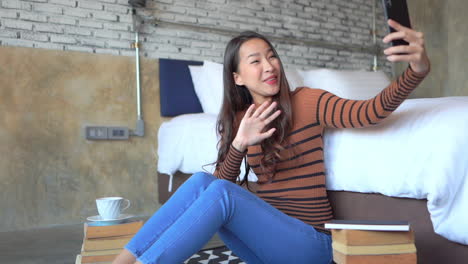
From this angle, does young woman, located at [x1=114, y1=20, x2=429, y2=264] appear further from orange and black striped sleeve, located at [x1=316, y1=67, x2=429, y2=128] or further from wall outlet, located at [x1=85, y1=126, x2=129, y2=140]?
wall outlet, located at [x1=85, y1=126, x2=129, y2=140]

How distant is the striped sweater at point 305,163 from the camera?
154 cm

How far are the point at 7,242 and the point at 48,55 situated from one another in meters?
1.33

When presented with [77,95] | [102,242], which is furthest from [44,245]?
[102,242]

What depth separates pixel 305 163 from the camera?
1607 mm

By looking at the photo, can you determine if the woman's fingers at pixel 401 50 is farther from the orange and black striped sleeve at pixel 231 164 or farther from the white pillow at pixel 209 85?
the white pillow at pixel 209 85

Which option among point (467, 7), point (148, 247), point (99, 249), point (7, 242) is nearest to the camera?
point (148, 247)

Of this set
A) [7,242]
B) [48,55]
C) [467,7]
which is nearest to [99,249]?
[7,242]

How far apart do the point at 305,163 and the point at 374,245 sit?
1.53ft

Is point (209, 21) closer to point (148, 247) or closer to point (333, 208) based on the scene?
point (333, 208)

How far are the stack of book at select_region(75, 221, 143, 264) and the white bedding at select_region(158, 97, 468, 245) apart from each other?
0.79 meters

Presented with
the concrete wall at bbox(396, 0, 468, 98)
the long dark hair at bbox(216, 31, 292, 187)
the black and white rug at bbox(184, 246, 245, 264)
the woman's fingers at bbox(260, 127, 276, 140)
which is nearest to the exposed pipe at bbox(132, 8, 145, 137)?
the black and white rug at bbox(184, 246, 245, 264)

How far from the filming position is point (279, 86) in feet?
5.59

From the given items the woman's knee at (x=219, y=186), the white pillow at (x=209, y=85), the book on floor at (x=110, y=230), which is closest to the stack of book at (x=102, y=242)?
the book on floor at (x=110, y=230)

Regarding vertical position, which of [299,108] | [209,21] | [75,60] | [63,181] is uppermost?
[209,21]
